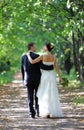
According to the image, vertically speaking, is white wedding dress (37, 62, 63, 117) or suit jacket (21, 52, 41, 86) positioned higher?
suit jacket (21, 52, 41, 86)

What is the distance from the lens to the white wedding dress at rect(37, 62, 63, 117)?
1398 centimetres

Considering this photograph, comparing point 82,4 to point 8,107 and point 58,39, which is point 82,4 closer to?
point 8,107

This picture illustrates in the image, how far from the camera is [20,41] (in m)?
40.1

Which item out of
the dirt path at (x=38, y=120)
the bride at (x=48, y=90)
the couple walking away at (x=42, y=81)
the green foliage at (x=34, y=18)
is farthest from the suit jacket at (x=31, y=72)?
the green foliage at (x=34, y=18)

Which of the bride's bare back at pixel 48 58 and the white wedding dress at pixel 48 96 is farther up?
the bride's bare back at pixel 48 58

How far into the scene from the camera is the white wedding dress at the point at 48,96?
45.9 ft

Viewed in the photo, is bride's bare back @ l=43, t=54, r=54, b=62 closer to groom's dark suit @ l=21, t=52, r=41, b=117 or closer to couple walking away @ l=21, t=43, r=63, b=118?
couple walking away @ l=21, t=43, r=63, b=118

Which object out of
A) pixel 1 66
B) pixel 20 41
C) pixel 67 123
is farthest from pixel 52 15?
pixel 1 66

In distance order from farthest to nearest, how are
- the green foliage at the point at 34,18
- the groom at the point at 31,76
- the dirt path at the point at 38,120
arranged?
the green foliage at the point at 34,18
the groom at the point at 31,76
the dirt path at the point at 38,120

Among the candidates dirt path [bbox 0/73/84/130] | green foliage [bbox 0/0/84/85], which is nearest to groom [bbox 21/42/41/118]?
dirt path [bbox 0/73/84/130]

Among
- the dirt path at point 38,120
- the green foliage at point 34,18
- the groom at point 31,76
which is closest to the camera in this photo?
the dirt path at point 38,120

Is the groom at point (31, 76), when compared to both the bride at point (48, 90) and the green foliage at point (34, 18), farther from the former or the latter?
the green foliage at point (34, 18)

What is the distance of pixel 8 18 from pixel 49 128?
2029cm

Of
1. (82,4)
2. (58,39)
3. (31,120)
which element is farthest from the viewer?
(58,39)
